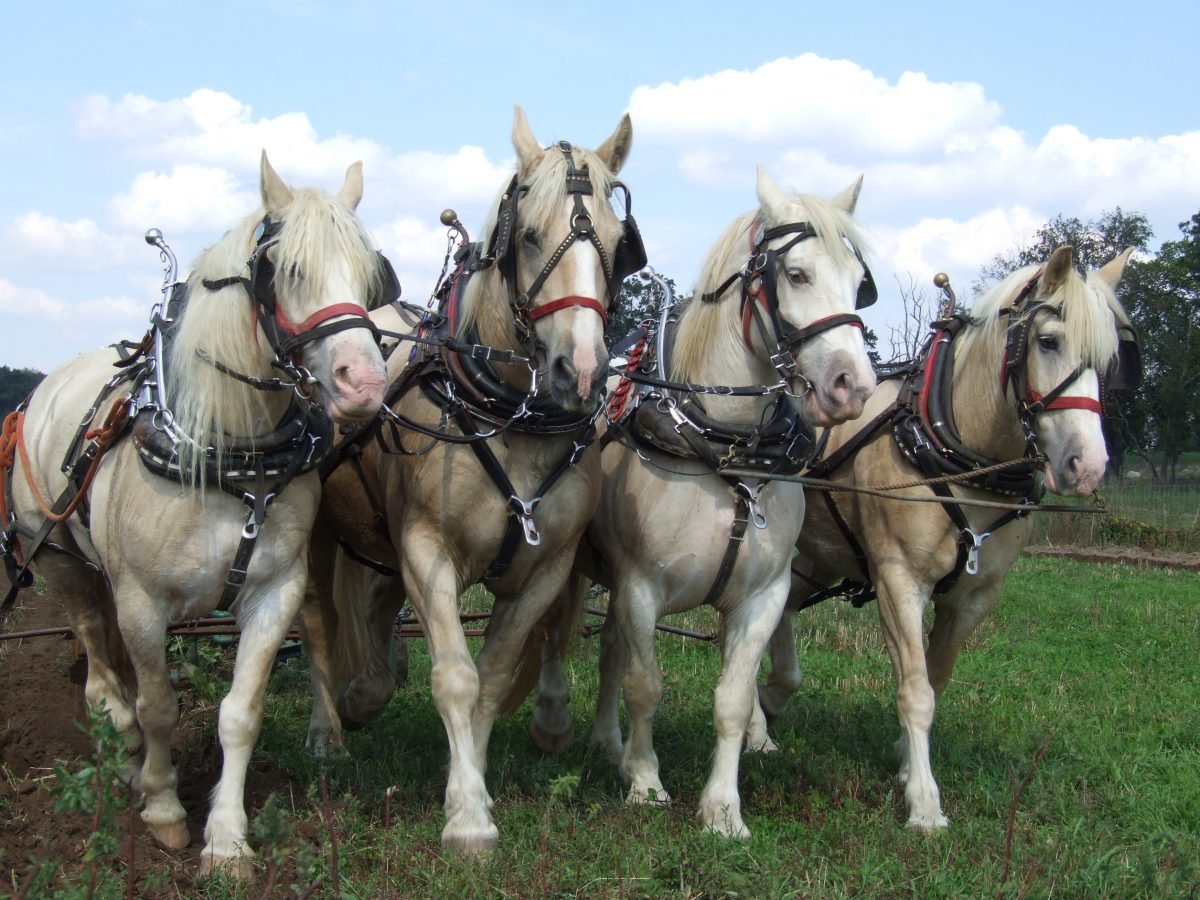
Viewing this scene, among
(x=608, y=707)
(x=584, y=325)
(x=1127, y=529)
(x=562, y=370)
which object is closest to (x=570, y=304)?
(x=584, y=325)

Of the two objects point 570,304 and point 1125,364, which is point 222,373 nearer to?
point 570,304

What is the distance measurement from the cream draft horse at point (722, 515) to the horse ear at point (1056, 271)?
2.47 ft

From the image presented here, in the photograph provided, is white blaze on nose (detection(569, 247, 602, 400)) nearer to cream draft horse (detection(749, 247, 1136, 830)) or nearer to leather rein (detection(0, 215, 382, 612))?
leather rein (detection(0, 215, 382, 612))

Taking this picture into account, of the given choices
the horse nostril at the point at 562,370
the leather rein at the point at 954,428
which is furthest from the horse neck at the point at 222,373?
the leather rein at the point at 954,428

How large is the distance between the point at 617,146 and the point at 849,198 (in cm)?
93

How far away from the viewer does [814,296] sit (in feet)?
12.7

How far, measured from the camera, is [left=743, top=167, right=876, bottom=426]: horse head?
372 cm

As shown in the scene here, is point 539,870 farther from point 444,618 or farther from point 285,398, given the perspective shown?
point 285,398

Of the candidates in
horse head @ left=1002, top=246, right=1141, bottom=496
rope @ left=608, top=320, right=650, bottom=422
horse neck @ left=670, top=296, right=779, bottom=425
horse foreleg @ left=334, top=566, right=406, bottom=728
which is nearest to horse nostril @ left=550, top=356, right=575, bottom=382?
horse neck @ left=670, top=296, right=779, bottom=425

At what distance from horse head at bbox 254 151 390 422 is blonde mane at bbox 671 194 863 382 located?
1175mm

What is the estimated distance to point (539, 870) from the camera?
3443 millimetres

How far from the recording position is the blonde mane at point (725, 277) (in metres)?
4.03

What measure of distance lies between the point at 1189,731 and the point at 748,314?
3.40 m

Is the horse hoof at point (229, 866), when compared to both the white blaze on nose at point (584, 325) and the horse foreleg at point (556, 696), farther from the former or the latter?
the horse foreleg at point (556, 696)
